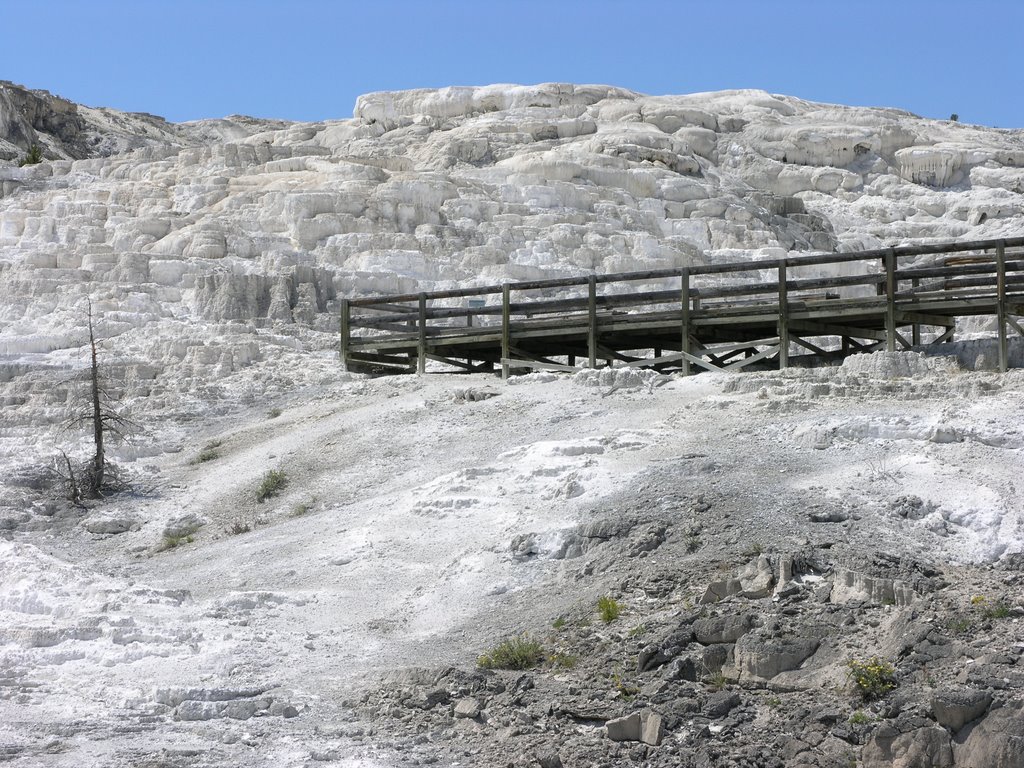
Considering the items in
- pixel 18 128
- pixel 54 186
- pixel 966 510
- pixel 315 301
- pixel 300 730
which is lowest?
pixel 300 730

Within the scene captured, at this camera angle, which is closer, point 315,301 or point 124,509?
point 124,509

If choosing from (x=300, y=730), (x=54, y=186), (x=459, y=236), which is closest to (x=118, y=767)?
(x=300, y=730)

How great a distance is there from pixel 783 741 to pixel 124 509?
35.8ft

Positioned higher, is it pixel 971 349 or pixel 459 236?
pixel 459 236

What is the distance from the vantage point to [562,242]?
103 feet

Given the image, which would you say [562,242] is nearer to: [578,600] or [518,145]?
[518,145]

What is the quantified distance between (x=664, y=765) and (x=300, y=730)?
2498 mm

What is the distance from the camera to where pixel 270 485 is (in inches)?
624

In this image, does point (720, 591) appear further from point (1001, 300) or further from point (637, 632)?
point (1001, 300)

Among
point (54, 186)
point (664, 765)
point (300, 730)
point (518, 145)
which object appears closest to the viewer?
point (664, 765)

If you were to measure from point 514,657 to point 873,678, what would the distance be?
262 cm

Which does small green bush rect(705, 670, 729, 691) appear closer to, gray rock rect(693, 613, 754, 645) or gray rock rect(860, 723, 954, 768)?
gray rock rect(693, 613, 754, 645)

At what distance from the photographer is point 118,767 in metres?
7.95

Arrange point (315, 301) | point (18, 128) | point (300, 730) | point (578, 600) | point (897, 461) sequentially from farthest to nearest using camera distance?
1. point (18, 128)
2. point (315, 301)
3. point (897, 461)
4. point (578, 600)
5. point (300, 730)
